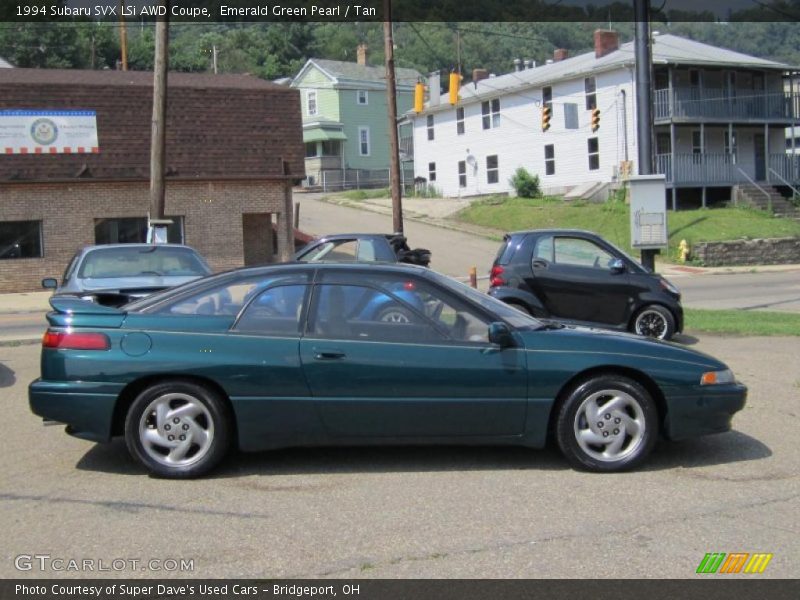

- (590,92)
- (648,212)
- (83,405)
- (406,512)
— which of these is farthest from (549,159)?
(406,512)

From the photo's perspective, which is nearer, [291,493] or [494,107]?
[291,493]

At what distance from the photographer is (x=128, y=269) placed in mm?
12164

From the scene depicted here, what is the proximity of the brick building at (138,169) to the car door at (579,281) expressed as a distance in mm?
18000

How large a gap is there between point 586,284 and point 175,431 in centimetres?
752

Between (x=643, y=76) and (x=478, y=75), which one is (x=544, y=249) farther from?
(x=478, y=75)

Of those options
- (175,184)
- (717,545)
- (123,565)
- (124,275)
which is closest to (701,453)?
(717,545)

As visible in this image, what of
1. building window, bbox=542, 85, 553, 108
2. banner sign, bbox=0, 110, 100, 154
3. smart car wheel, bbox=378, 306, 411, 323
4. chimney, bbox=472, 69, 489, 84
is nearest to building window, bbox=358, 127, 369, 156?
chimney, bbox=472, 69, 489, 84

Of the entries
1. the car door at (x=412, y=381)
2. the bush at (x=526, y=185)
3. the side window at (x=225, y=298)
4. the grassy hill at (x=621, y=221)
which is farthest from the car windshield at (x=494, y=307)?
the bush at (x=526, y=185)

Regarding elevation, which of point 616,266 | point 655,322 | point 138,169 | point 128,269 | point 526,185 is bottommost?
point 655,322

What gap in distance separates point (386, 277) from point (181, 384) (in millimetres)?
1591

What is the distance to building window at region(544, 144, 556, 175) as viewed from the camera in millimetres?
46344

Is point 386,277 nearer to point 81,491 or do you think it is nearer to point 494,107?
point 81,491

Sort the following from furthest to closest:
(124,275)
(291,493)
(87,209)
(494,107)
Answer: (494,107), (87,209), (124,275), (291,493)

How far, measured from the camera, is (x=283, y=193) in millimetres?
29781
